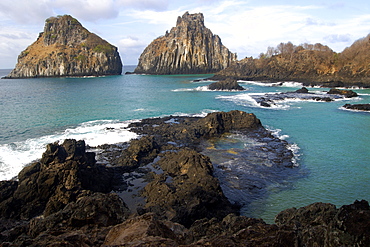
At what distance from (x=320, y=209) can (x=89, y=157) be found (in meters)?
12.1

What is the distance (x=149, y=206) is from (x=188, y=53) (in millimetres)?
131750

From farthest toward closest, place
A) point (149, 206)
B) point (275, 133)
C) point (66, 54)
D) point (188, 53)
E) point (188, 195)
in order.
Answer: point (188, 53)
point (66, 54)
point (275, 133)
point (188, 195)
point (149, 206)

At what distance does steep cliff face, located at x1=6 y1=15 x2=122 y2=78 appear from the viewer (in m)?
121

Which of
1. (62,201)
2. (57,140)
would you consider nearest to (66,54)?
(57,140)

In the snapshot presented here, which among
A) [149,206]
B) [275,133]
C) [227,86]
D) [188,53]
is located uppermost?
[188,53]

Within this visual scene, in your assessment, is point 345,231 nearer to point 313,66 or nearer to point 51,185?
point 51,185

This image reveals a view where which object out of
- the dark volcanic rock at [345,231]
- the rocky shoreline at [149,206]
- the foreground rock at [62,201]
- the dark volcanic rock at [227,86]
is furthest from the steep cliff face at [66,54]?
the dark volcanic rock at [345,231]

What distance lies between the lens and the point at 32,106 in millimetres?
40281

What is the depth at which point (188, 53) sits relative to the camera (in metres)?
136

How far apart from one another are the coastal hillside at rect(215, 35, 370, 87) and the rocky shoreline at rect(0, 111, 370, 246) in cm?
5828

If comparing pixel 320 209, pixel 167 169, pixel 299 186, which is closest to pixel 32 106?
pixel 167 169

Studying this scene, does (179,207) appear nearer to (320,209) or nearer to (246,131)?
(320,209)

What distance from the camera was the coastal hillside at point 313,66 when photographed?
68.6 metres

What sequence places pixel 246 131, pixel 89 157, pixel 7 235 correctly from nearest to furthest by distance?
pixel 7 235 → pixel 89 157 → pixel 246 131
